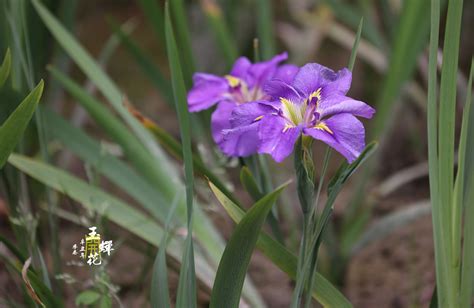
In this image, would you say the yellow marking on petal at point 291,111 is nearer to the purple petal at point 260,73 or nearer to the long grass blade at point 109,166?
the purple petal at point 260,73

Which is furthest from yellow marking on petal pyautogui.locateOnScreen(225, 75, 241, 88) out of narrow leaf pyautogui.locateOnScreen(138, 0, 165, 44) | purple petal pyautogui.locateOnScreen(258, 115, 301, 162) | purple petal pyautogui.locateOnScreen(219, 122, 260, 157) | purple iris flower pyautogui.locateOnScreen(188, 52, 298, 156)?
narrow leaf pyautogui.locateOnScreen(138, 0, 165, 44)

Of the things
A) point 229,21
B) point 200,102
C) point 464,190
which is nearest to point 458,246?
point 464,190

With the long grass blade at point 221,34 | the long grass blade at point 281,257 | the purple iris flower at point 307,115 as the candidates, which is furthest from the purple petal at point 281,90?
the long grass blade at point 221,34

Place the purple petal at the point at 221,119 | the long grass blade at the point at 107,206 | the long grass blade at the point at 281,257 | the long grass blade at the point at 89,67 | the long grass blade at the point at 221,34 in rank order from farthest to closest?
the long grass blade at the point at 221,34
the long grass blade at the point at 89,67
the long grass blade at the point at 107,206
the purple petal at the point at 221,119
the long grass blade at the point at 281,257

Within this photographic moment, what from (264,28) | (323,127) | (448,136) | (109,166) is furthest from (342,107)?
(264,28)

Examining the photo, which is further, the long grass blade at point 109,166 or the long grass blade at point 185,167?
the long grass blade at point 109,166

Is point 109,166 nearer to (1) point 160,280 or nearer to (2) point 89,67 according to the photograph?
(2) point 89,67
